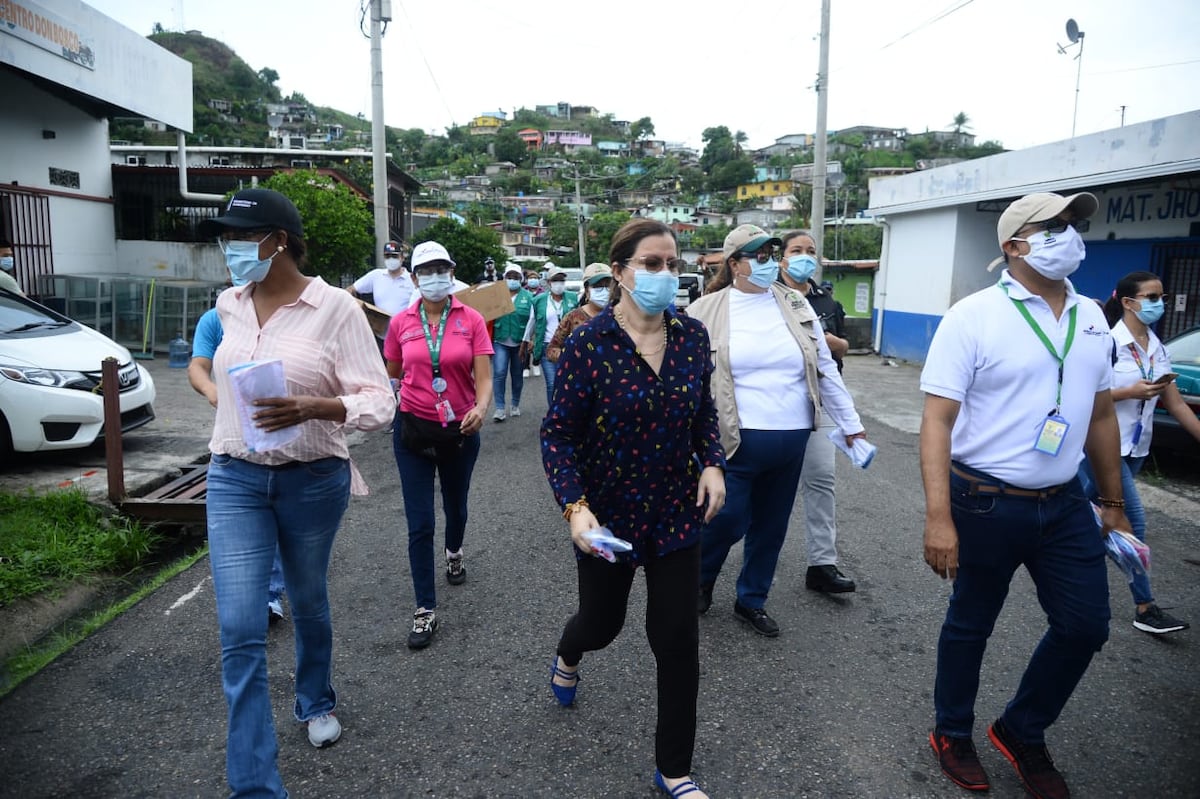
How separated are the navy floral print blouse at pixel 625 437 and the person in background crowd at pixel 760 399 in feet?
3.82

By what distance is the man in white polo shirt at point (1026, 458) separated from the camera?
270 cm

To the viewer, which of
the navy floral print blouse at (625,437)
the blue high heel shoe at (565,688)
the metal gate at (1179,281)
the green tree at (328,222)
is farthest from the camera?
the green tree at (328,222)

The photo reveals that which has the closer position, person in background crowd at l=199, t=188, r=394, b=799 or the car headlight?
person in background crowd at l=199, t=188, r=394, b=799

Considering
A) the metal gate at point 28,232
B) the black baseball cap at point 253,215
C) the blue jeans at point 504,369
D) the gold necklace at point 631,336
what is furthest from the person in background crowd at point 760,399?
the metal gate at point 28,232

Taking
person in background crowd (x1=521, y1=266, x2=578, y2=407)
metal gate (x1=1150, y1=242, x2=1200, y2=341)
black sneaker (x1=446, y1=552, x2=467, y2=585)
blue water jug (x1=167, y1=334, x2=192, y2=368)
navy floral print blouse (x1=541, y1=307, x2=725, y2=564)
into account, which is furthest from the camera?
→ blue water jug (x1=167, y1=334, x2=192, y2=368)

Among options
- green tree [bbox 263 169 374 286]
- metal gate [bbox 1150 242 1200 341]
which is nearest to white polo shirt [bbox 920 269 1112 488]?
metal gate [bbox 1150 242 1200 341]

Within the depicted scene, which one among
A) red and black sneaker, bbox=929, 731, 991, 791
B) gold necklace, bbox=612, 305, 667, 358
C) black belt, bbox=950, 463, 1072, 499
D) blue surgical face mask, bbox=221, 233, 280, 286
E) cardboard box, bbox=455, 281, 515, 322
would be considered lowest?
red and black sneaker, bbox=929, 731, 991, 791

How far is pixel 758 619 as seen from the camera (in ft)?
13.7

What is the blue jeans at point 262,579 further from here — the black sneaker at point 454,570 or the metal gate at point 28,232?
the metal gate at point 28,232

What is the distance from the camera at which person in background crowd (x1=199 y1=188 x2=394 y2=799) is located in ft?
8.57

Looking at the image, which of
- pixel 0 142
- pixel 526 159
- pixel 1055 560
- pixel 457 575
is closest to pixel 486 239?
pixel 0 142

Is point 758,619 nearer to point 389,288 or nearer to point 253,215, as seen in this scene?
point 253,215

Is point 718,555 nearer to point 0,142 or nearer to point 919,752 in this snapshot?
point 919,752

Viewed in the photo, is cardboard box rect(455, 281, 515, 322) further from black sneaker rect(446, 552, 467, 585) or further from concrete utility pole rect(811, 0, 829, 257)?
concrete utility pole rect(811, 0, 829, 257)
